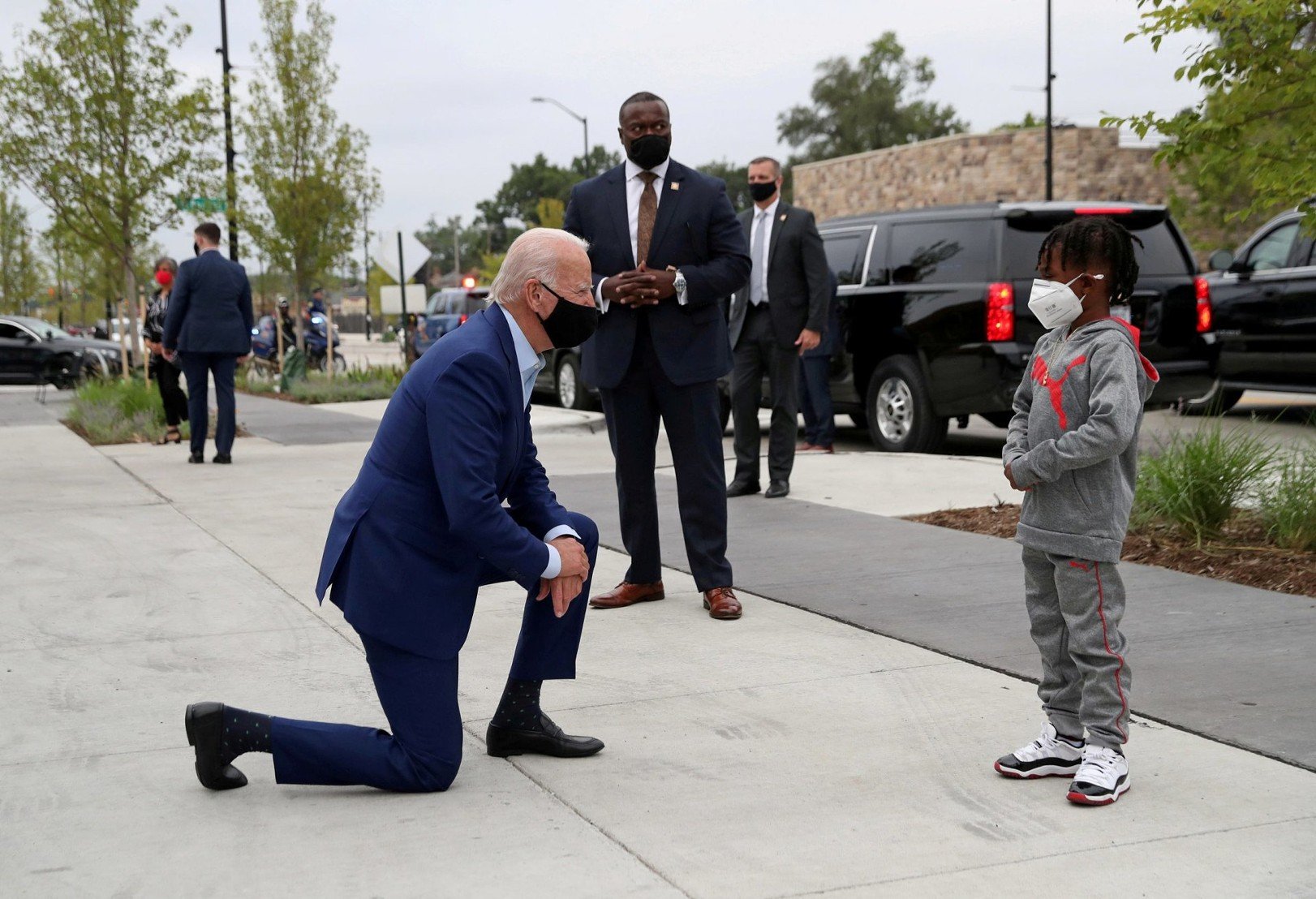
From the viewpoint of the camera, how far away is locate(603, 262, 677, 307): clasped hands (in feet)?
18.3

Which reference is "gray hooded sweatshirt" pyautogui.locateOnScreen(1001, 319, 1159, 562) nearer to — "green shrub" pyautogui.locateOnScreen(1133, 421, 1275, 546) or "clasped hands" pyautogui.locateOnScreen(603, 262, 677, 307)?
"clasped hands" pyautogui.locateOnScreen(603, 262, 677, 307)

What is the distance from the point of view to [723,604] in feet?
18.3

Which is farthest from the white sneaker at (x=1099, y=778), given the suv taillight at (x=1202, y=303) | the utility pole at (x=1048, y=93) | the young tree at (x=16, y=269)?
the young tree at (x=16, y=269)

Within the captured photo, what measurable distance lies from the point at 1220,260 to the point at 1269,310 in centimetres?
69

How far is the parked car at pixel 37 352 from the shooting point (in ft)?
90.8

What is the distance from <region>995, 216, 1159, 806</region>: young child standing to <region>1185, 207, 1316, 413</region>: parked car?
9.50m

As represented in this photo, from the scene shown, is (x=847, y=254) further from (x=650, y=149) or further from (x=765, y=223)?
(x=650, y=149)

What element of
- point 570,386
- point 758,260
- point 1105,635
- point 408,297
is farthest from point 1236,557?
point 408,297

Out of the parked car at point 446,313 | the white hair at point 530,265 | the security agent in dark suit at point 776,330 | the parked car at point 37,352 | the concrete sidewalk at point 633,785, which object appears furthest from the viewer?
the parked car at point 446,313

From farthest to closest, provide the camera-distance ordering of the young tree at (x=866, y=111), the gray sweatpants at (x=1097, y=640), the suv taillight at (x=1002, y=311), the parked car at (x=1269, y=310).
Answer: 1. the young tree at (x=866, y=111)
2. the parked car at (x=1269, y=310)
3. the suv taillight at (x=1002, y=311)
4. the gray sweatpants at (x=1097, y=640)

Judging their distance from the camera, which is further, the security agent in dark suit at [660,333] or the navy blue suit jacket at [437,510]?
the security agent in dark suit at [660,333]

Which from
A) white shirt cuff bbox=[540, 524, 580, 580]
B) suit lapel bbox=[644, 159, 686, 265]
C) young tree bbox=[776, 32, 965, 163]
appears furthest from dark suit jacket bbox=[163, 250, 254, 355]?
young tree bbox=[776, 32, 965, 163]

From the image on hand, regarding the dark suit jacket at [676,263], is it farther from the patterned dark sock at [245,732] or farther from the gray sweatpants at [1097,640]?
the patterned dark sock at [245,732]

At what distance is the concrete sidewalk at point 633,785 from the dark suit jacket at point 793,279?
10.6 ft
